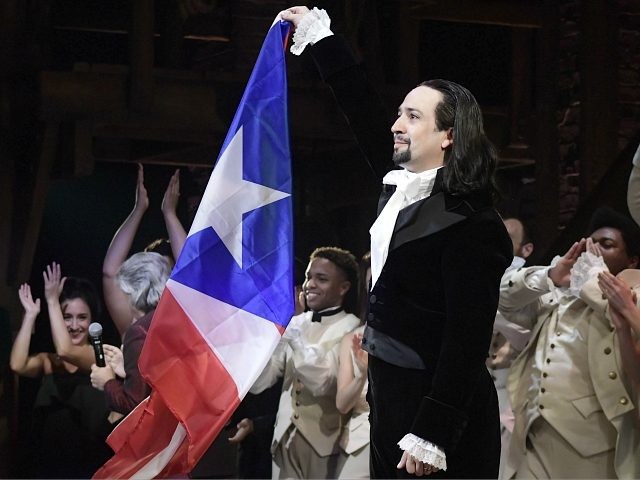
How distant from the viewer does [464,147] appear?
10.2 ft

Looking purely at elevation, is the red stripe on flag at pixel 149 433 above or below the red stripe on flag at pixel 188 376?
below

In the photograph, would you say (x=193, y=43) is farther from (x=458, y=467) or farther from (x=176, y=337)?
(x=458, y=467)

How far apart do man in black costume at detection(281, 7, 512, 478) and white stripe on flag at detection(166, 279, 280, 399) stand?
0.52 metres

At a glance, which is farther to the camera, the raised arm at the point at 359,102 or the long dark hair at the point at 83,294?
the long dark hair at the point at 83,294

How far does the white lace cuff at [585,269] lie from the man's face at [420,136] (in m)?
1.65

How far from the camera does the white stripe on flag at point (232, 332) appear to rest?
11.8 feet

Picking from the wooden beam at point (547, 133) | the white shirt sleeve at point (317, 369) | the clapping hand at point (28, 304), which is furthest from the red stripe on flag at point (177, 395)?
the wooden beam at point (547, 133)

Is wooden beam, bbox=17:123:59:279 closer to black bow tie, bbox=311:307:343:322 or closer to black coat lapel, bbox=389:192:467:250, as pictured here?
black bow tie, bbox=311:307:343:322

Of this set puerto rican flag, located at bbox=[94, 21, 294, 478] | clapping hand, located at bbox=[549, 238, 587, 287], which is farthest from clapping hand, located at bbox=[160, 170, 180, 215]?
puerto rican flag, located at bbox=[94, 21, 294, 478]

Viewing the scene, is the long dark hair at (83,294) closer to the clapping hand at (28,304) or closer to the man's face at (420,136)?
the clapping hand at (28,304)

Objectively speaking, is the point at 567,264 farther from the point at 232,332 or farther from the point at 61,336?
the point at 61,336

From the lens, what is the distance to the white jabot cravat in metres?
3.16

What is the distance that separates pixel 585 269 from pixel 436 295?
1790mm

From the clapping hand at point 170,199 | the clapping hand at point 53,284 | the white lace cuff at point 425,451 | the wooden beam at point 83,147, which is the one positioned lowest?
the clapping hand at point 53,284
